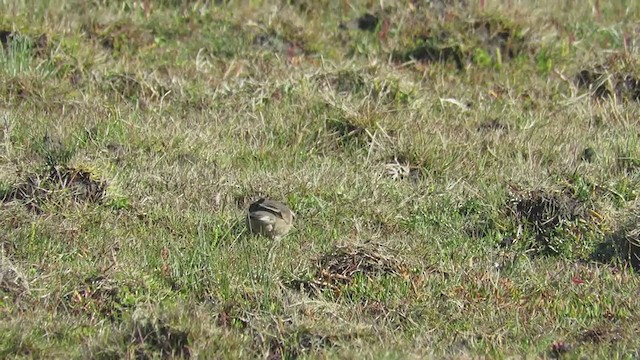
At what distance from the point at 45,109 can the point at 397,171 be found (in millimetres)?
2733

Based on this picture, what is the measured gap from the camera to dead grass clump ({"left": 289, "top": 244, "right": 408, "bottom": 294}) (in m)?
6.24

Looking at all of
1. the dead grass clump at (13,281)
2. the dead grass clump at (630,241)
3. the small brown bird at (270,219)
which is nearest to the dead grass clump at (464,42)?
the dead grass clump at (630,241)

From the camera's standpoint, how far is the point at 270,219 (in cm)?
668

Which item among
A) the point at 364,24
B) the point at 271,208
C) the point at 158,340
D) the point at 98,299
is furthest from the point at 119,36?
the point at 158,340

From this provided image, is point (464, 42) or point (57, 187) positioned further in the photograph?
point (464, 42)

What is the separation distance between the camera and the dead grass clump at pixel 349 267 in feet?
20.5

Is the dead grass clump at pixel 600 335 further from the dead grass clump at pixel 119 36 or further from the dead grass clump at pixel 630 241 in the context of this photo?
the dead grass clump at pixel 119 36

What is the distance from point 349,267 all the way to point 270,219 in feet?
2.08

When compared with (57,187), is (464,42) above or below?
below

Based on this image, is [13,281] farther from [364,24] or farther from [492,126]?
[364,24]

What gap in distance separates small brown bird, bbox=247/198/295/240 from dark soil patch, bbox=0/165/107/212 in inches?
38.6

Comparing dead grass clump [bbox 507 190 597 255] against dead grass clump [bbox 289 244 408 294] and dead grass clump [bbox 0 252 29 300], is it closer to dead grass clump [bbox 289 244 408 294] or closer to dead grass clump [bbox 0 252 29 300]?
dead grass clump [bbox 289 244 408 294]

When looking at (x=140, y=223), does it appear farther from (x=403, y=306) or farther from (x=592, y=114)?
(x=592, y=114)

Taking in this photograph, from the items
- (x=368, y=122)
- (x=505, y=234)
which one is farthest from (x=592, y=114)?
(x=505, y=234)
